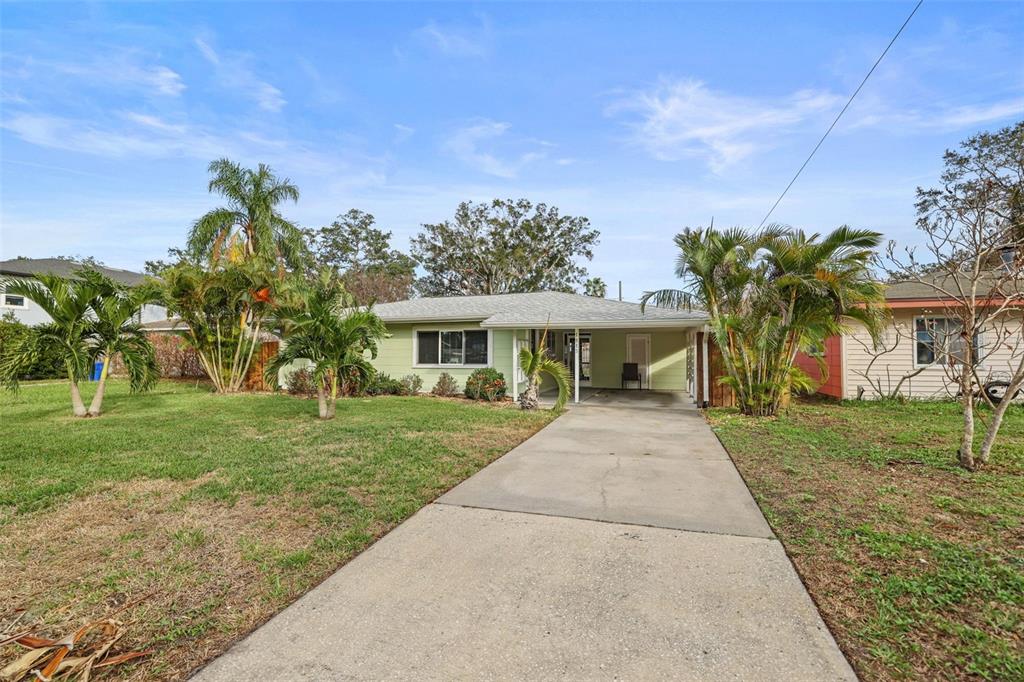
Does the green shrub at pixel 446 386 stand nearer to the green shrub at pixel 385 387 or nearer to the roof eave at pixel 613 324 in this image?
the green shrub at pixel 385 387

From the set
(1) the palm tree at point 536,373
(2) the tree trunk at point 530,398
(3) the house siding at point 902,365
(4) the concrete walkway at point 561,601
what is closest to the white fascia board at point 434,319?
(1) the palm tree at point 536,373

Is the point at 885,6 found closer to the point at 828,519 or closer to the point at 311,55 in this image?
the point at 828,519

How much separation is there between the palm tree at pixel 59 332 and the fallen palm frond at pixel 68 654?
8.68 meters

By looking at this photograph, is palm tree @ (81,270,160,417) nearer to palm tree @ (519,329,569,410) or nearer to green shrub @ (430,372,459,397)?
green shrub @ (430,372,459,397)

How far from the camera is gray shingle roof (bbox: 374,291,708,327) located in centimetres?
1148

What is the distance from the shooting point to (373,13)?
959 cm

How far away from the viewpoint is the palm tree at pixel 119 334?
918 cm

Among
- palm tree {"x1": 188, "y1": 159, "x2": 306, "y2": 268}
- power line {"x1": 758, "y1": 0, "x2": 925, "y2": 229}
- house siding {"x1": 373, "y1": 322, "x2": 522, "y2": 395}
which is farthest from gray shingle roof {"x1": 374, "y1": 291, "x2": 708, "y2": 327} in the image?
palm tree {"x1": 188, "y1": 159, "x2": 306, "y2": 268}

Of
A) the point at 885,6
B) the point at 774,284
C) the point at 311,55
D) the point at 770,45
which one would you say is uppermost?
the point at 311,55

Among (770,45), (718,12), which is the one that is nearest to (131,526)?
(718,12)

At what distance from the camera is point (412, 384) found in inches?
543

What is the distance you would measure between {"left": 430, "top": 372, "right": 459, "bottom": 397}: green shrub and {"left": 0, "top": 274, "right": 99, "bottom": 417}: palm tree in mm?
7495

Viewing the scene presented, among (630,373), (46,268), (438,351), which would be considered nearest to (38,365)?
(438,351)

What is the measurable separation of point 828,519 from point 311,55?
12.3 m
